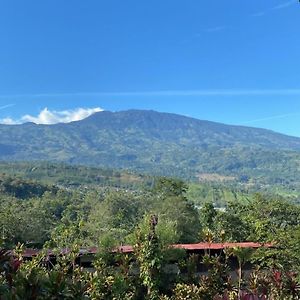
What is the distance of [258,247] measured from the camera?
22.6 m

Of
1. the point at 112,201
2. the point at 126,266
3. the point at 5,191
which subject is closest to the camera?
the point at 126,266

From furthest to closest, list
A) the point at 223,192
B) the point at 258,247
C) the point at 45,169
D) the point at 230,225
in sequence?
the point at 45,169 < the point at 223,192 < the point at 230,225 < the point at 258,247

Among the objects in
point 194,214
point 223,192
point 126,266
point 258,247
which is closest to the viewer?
point 126,266

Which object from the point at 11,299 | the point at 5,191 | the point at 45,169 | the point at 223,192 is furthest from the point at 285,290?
the point at 45,169

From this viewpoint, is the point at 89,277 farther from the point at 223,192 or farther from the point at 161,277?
the point at 223,192

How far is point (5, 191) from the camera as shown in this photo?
90.5m

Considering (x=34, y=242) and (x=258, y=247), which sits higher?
(x=258, y=247)

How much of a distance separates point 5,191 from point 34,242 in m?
55.3

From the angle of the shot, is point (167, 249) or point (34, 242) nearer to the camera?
point (167, 249)

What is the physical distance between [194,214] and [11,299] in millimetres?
33734

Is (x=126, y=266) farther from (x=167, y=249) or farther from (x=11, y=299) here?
(x=11, y=299)

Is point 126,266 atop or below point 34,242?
atop

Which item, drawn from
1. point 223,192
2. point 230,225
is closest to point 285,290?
point 230,225

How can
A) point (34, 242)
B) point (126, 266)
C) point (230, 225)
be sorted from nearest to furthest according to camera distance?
1. point (126, 266)
2. point (230, 225)
3. point (34, 242)
